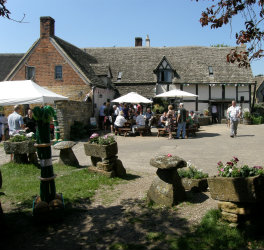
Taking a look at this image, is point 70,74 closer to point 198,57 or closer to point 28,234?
point 198,57

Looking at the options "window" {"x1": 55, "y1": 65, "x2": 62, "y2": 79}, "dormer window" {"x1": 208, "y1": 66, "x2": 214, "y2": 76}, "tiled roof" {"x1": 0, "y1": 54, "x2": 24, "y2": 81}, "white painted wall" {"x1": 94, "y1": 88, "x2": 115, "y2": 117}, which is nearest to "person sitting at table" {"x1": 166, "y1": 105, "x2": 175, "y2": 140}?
"white painted wall" {"x1": 94, "y1": 88, "x2": 115, "y2": 117}

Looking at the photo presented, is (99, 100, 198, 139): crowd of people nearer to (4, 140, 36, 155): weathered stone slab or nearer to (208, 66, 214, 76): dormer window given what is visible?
(4, 140, 36, 155): weathered stone slab

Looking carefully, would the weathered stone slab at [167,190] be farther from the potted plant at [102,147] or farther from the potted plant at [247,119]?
the potted plant at [247,119]

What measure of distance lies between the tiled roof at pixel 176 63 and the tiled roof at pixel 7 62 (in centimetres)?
918

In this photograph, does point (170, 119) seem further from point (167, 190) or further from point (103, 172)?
point (167, 190)

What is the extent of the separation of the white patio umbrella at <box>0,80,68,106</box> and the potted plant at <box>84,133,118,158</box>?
2.53m

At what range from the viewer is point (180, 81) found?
2481 centimetres

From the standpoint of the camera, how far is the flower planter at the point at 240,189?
12.1 ft

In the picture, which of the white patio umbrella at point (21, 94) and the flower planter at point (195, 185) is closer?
the flower planter at point (195, 185)

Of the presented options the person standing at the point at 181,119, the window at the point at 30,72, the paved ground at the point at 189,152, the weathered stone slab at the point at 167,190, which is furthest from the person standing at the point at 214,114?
the weathered stone slab at the point at 167,190

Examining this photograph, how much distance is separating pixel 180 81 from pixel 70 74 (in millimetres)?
10124

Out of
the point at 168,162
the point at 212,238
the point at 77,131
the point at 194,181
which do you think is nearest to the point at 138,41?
the point at 77,131

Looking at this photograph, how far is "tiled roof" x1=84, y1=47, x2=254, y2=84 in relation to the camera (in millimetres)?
25125

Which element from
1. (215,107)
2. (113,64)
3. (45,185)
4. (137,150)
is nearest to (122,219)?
(45,185)
